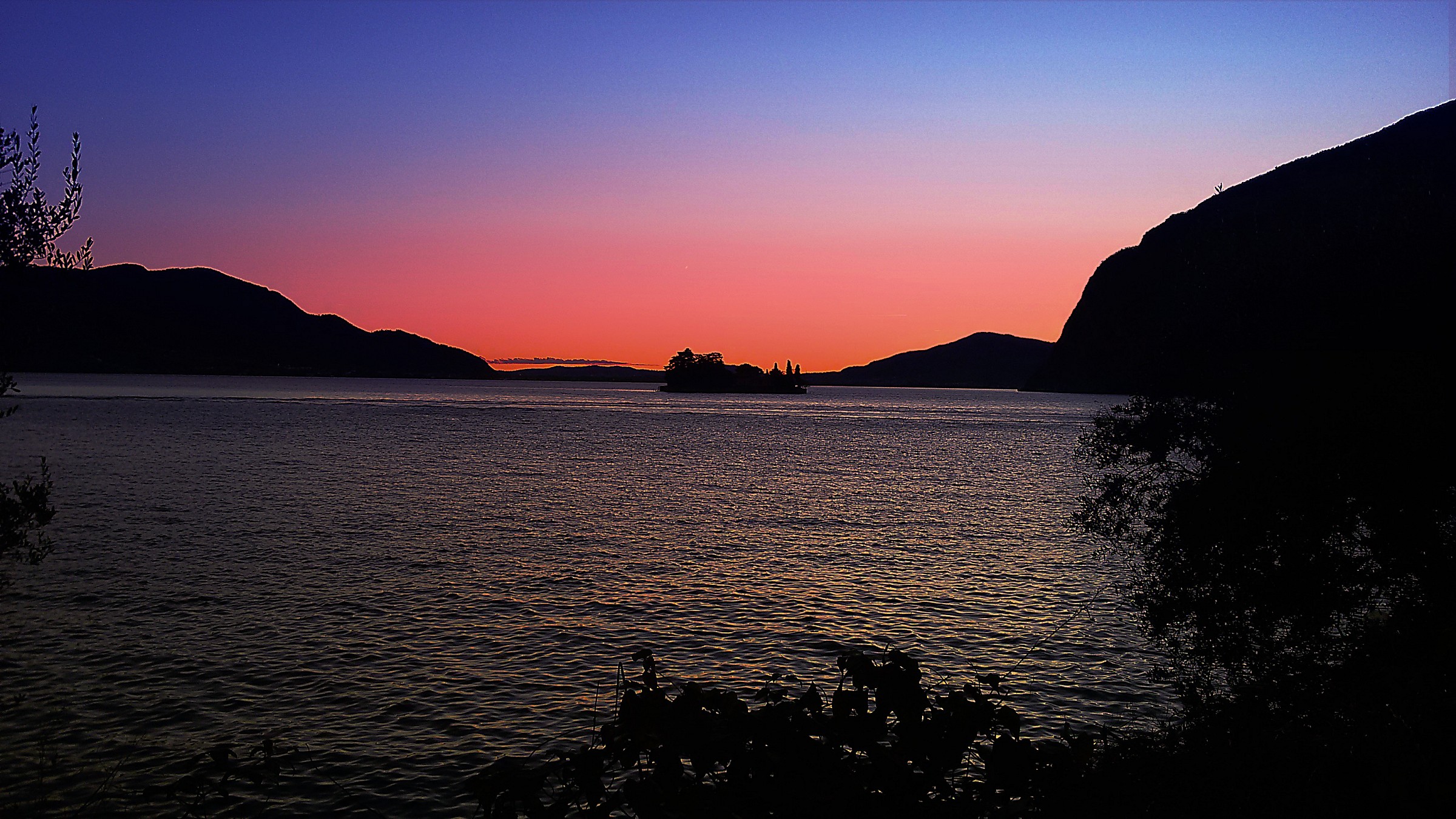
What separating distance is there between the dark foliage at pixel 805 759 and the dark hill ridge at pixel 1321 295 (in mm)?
15184

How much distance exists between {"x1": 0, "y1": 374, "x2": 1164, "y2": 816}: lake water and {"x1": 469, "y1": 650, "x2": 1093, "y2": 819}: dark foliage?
328 inches

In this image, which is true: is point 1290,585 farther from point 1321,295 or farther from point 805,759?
point 805,759

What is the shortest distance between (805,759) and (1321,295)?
18523mm

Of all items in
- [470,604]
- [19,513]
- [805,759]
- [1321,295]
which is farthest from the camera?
[470,604]

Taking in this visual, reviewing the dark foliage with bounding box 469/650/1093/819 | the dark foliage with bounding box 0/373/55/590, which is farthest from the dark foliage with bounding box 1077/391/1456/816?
the dark foliage with bounding box 0/373/55/590

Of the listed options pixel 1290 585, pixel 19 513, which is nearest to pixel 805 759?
pixel 1290 585

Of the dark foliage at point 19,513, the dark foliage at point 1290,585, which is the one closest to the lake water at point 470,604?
the dark foliage at point 1290,585

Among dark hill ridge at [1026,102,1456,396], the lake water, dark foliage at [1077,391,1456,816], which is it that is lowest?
the lake water

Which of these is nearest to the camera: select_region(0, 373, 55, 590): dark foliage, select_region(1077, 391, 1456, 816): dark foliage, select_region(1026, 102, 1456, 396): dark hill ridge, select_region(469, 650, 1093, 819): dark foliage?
select_region(469, 650, 1093, 819): dark foliage

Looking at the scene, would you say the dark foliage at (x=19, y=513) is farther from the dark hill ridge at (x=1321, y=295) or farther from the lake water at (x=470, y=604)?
the dark hill ridge at (x=1321, y=295)

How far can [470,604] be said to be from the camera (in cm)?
2803

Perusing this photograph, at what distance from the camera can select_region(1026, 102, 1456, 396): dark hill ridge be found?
17.5m

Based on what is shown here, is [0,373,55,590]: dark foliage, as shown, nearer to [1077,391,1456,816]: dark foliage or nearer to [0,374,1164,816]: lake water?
[0,374,1164,816]: lake water

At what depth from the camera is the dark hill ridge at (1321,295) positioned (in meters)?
17.5
